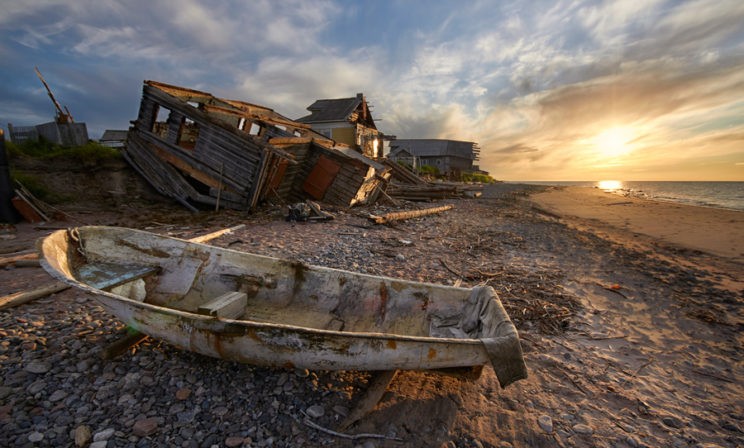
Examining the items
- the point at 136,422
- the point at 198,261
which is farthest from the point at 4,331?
the point at 136,422

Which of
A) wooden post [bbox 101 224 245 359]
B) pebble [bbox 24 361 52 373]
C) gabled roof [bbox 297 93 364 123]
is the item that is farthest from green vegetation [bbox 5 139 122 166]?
gabled roof [bbox 297 93 364 123]

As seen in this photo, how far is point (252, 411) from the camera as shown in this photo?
288cm

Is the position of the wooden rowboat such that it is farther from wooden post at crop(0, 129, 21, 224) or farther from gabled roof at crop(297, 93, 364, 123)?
gabled roof at crop(297, 93, 364, 123)

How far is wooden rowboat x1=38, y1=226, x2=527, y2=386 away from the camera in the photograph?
2.74 meters

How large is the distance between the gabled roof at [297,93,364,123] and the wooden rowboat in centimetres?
2590

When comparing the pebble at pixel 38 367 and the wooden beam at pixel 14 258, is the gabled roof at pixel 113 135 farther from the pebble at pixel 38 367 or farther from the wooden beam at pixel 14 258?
the pebble at pixel 38 367


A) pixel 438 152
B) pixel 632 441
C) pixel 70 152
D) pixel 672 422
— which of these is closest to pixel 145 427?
pixel 632 441

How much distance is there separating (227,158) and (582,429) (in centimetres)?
1228

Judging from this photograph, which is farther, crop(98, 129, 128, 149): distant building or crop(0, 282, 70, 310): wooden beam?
crop(98, 129, 128, 149): distant building

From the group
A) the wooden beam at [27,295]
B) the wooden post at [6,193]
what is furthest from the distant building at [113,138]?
the wooden beam at [27,295]

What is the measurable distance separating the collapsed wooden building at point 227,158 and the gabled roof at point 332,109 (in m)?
14.9

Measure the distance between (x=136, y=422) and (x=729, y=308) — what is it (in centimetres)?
943

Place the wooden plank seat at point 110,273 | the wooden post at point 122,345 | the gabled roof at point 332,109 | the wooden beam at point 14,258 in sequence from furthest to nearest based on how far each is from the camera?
the gabled roof at point 332,109, the wooden beam at point 14,258, the wooden plank seat at point 110,273, the wooden post at point 122,345

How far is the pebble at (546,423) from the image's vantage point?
2975mm
